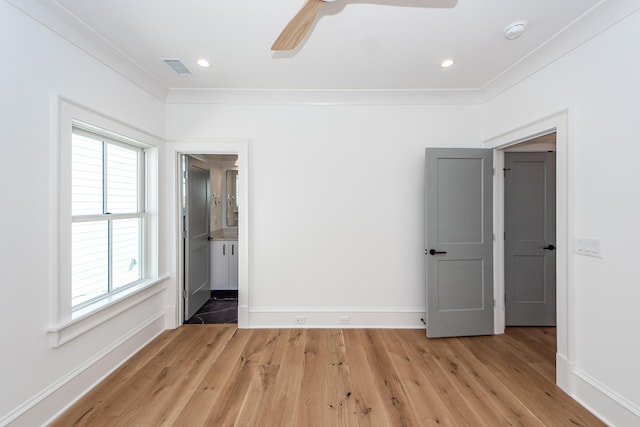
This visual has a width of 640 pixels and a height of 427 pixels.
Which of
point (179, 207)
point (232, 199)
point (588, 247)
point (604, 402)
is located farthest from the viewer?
point (232, 199)

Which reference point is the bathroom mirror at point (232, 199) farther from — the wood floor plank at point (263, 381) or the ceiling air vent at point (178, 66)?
the wood floor plank at point (263, 381)

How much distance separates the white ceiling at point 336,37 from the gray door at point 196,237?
44.9 inches

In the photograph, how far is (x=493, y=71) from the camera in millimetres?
2473

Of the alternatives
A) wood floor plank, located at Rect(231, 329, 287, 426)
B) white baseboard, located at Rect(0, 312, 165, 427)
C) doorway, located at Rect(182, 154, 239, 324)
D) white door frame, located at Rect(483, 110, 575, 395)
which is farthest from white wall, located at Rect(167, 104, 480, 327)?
white baseboard, located at Rect(0, 312, 165, 427)

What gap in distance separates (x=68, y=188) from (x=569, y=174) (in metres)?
3.63

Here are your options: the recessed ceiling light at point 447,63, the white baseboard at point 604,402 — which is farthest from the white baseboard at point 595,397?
the recessed ceiling light at point 447,63

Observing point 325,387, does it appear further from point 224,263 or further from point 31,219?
point 224,263

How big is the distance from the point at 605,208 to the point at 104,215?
3782mm

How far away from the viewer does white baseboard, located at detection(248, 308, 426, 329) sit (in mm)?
2947

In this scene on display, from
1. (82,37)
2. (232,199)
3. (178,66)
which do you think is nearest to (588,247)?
(178,66)

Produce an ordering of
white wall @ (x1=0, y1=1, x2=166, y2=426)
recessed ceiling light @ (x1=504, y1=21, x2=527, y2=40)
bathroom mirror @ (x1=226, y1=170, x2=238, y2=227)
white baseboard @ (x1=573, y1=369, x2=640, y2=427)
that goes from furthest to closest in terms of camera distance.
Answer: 1. bathroom mirror @ (x1=226, y1=170, x2=238, y2=227)
2. recessed ceiling light @ (x1=504, y1=21, x2=527, y2=40)
3. white baseboard @ (x1=573, y1=369, x2=640, y2=427)
4. white wall @ (x1=0, y1=1, x2=166, y2=426)

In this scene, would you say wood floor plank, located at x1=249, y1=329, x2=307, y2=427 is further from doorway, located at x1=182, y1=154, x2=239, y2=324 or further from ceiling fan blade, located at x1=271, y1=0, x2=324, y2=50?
ceiling fan blade, located at x1=271, y1=0, x2=324, y2=50

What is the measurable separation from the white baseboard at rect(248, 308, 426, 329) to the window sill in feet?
3.57

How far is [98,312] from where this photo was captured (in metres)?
2.04
